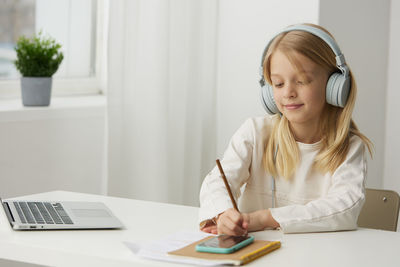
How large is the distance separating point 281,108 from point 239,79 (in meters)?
1.21

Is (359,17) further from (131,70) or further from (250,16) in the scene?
(131,70)

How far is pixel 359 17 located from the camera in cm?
280

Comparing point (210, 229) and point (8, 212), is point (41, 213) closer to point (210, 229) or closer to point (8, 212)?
point (8, 212)

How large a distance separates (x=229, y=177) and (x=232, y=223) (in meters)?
0.26

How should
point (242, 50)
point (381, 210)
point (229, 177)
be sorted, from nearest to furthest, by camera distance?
point (229, 177)
point (381, 210)
point (242, 50)

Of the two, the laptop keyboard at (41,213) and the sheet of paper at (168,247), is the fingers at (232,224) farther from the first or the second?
the laptop keyboard at (41,213)

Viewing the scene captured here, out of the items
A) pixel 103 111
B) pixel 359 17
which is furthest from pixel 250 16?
pixel 103 111

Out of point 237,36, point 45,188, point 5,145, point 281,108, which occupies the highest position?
point 237,36

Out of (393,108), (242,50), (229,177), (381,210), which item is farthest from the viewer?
(393,108)

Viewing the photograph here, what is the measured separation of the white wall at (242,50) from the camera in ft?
8.93

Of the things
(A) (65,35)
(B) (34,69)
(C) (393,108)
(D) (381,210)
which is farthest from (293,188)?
(A) (65,35)

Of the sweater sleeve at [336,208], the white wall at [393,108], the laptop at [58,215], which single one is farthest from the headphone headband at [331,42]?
the white wall at [393,108]

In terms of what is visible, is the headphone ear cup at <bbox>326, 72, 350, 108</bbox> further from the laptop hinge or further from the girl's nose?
the laptop hinge

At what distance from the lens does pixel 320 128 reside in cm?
174
